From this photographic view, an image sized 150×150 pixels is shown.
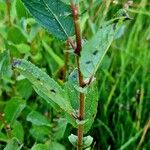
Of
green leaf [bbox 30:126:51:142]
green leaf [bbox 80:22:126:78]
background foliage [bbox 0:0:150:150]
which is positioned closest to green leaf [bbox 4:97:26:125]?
background foliage [bbox 0:0:150:150]

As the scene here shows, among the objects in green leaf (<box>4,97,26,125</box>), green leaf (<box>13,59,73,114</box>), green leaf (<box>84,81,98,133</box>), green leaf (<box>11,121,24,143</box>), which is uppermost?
green leaf (<box>13,59,73,114</box>)

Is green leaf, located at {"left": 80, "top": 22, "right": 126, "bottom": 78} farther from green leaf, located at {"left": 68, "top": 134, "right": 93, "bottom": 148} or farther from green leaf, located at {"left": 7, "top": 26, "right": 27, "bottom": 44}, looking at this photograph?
green leaf, located at {"left": 7, "top": 26, "right": 27, "bottom": 44}

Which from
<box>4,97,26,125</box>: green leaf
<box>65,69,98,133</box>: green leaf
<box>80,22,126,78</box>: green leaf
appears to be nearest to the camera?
<box>80,22,126,78</box>: green leaf

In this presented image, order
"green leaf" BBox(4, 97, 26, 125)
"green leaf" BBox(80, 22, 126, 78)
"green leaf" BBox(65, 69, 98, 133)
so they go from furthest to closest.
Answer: "green leaf" BBox(4, 97, 26, 125)
"green leaf" BBox(65, 69, 98, 133)
"green leaf" BBox(80, 22, 126, 78)

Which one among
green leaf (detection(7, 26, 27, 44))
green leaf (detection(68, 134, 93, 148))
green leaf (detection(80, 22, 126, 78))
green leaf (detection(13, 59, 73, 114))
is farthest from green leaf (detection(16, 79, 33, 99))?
green leaf (detection(80, 22, 126, 78))

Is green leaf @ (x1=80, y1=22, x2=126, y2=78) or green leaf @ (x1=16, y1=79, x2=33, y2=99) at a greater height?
green leaf @ (x1=80, y1=22, x2=126, y2=78)

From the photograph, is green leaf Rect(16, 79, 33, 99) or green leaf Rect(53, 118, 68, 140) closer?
green leaf Rect(53, 118, 68, 140)

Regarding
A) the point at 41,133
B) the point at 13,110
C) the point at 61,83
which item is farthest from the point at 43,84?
the point at 61,83

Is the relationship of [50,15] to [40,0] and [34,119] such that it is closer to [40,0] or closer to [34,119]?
[40,0]

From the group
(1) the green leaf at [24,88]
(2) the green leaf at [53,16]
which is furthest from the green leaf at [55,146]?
(2) the green leaf at [53,16]
